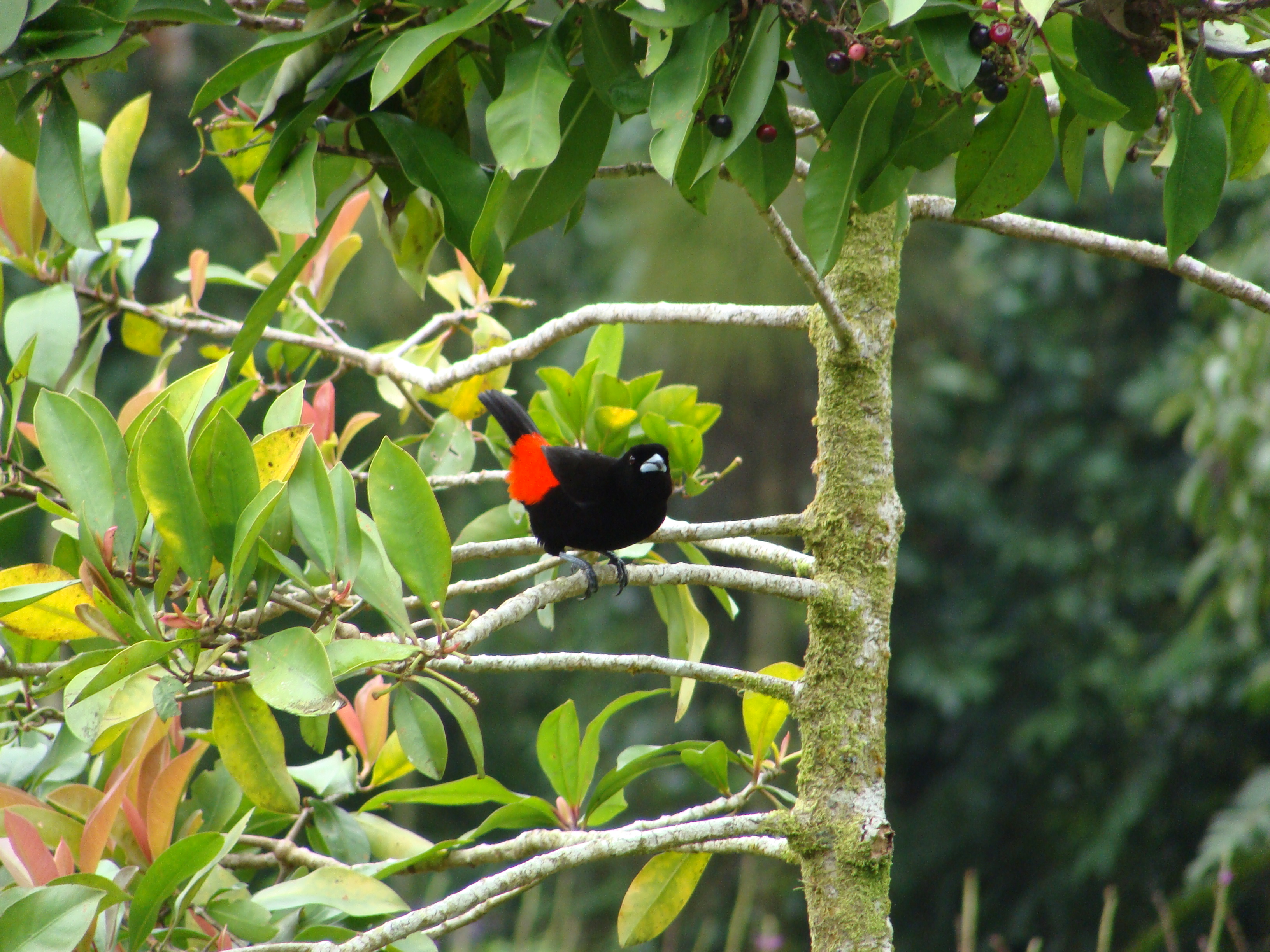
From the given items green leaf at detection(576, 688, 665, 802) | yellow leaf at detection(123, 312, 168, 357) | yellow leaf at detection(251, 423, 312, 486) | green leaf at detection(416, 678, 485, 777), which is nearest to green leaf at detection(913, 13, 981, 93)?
yellow leaf at detection(251, 423, 312, 486)

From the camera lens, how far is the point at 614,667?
53.4 inches

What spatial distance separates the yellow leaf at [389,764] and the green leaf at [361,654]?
774 mm

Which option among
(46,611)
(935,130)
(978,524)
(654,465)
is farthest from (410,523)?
(978,524)

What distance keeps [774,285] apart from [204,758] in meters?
5.35

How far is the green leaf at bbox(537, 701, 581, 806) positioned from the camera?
170 centimetres

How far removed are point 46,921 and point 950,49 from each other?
1306mm

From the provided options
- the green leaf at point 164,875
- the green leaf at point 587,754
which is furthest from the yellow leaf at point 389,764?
the green leaf at point 164,875

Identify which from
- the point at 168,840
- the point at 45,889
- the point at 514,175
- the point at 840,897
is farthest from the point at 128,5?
the point at 840,897

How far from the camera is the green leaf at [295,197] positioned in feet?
3.97

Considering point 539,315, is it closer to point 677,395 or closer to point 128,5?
point 677,395

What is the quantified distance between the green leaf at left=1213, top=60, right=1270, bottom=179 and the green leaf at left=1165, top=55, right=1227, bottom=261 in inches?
6.4

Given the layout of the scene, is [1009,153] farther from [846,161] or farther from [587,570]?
[587,570]

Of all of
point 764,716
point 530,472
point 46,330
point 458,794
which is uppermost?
point 46,330

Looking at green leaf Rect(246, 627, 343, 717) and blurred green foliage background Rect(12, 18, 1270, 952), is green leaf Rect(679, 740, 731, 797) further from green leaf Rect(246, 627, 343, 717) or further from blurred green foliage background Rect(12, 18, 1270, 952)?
blurred green foliage background Rect(12, 18, 1270, 952)
